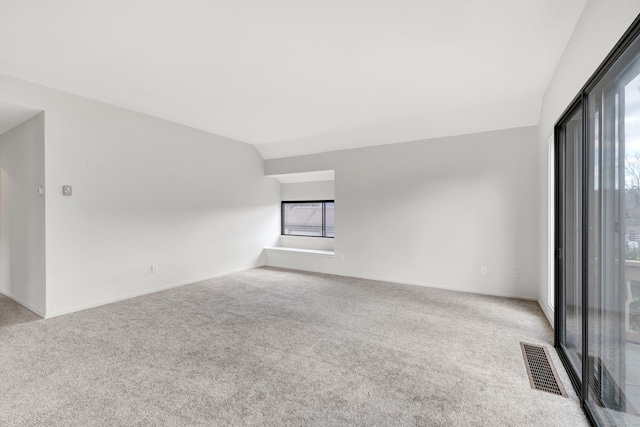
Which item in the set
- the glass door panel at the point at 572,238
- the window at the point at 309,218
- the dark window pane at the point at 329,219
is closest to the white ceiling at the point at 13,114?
the window at the point at 309,218

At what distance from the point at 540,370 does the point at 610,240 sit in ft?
4.18

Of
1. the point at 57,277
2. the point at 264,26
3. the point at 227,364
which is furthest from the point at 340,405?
the point at 57,277

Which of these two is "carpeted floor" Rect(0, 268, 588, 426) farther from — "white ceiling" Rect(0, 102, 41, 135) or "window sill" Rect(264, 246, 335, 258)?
"white ceiling" Rect(0, 102, 41, 135)

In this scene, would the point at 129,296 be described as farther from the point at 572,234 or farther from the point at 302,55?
the point at 572,234

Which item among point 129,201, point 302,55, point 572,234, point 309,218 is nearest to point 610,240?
point 572,234

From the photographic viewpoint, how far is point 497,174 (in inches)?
164

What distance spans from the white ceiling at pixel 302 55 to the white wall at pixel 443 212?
1.66 feet

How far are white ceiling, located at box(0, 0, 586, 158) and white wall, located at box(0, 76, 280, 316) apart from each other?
0.37m

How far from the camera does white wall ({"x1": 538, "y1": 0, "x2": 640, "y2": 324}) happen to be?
1440 mm

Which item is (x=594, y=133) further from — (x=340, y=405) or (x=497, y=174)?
(x=497, y=174)

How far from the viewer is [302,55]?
101 inches

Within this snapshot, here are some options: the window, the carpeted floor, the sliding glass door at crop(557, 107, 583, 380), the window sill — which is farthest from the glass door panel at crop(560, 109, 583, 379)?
the window

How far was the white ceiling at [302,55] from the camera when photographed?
1996 millimetres

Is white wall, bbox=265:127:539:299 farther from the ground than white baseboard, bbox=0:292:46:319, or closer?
farther from the ground
